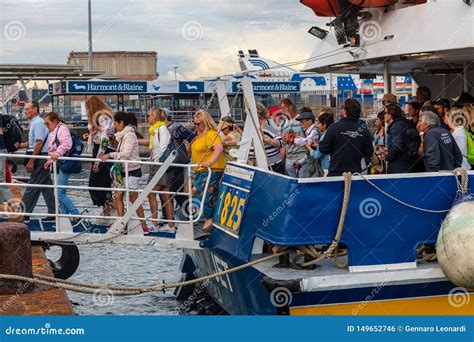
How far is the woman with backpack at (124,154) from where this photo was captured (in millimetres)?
9617

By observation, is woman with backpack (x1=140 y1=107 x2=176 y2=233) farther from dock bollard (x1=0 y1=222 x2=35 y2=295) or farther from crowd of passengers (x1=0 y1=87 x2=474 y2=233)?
dock bollard (x1=0 y1=222 x2=35 y2=295)

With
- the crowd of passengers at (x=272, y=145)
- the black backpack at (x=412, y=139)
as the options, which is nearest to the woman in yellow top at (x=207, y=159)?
the crowd of passengers at (x=272, y=145)

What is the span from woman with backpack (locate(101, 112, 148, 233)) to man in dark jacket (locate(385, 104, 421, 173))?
3.23 m

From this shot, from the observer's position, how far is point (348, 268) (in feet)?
22.5

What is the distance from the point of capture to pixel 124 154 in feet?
31.3

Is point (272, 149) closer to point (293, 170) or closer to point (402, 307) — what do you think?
point (293, 170)

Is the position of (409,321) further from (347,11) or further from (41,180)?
(41,180)

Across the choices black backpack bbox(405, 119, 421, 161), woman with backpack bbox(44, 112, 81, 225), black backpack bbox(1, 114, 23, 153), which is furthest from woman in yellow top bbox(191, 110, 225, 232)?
black backpack bbox(1, 114, 23, 153)

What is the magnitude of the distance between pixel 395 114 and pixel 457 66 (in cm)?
278

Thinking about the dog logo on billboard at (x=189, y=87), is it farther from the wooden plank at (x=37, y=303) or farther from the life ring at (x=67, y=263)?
the wooden plank at (x=37, y=303)

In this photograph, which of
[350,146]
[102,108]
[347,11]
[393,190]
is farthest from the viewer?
[102,108]

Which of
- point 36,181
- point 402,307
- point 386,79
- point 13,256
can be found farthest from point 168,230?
point 402,307

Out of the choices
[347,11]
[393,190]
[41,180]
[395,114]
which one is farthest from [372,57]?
[41,180]

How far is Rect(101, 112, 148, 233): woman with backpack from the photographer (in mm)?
9617
